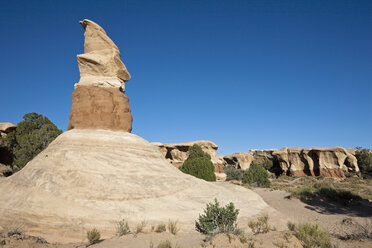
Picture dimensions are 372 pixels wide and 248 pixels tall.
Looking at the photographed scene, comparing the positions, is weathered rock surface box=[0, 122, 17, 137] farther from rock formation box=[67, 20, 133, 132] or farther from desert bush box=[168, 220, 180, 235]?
desert bush box=[168, 220, 180, 235]

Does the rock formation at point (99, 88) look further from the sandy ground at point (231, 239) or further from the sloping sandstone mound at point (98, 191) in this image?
the sandy ground at point (231, 239)

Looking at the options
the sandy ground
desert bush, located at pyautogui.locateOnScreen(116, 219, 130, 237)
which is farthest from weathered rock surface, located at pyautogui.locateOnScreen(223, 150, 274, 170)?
desert bush, located at pyautogui.locateOnScreen(116, 219, 130, 237)

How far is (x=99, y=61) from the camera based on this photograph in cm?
1370

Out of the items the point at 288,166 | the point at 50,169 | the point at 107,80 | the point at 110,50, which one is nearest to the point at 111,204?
the point at 50,169

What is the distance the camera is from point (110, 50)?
48.1 feet

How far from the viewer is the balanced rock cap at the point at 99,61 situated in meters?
13.7

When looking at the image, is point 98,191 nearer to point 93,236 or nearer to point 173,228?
point 93,236

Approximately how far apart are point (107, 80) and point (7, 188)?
26.2 feet

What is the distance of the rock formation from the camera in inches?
516

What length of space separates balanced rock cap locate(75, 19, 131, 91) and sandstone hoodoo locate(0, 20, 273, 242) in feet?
0.20

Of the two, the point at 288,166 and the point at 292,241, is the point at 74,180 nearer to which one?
the point at 292,241

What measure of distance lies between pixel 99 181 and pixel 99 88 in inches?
258

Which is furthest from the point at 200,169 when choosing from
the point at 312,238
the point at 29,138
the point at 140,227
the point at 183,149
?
the point at 183,149

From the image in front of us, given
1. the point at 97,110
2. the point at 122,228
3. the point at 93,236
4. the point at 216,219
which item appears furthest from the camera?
the point at 97,110
